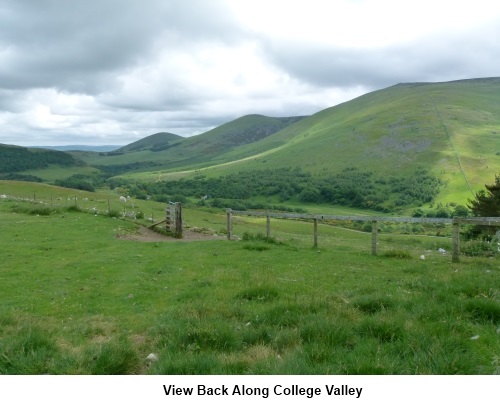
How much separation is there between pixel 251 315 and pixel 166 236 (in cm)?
1952

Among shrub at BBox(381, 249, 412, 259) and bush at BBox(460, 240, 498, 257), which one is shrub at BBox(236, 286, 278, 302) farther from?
bush at BBox(460, 240, 498, 257)

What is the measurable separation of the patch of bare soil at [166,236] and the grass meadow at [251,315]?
815 cm

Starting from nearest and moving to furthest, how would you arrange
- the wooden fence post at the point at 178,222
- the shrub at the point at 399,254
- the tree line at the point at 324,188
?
the shrub at the point at 399,254 < the wooden fence post at the point at 178,222 < the tree line at the point at 324,188

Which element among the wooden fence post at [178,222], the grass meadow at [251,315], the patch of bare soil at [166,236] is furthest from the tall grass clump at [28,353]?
the wooden fence post at [178,222]

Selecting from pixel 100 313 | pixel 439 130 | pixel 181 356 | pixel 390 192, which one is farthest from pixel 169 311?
pixel 439 130

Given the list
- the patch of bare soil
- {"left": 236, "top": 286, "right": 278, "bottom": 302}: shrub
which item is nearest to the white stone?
{"left": 236, "top": 286, "right": 278, "bottom": 302}: shrub

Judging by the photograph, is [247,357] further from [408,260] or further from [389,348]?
[408,260]

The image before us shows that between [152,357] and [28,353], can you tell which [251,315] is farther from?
[28,353]

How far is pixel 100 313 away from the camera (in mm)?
9188

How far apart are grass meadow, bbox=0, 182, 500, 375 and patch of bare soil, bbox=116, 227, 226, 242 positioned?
26.7 feet

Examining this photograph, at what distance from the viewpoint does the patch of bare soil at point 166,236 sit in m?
24.6

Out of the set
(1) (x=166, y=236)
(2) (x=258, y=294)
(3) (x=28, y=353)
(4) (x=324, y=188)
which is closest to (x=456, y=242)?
(2) (x=258, y=294)

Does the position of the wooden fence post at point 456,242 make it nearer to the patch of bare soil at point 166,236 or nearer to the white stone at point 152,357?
the white stone at point 152,357
